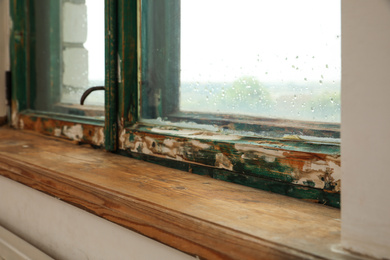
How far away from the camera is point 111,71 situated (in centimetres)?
108

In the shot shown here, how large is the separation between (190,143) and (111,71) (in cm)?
33

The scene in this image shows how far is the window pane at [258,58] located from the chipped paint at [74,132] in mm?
333

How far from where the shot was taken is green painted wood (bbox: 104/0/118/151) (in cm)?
108

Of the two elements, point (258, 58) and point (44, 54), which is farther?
point (44, 54)

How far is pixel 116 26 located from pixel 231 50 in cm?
35

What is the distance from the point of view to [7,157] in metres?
1.05

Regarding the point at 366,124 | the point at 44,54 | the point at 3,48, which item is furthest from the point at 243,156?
the point at 3,48

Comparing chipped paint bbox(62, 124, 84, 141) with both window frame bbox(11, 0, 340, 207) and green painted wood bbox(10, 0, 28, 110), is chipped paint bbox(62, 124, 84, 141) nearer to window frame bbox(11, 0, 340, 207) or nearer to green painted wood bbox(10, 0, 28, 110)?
window frame bbox(11, 0, 340, 207)

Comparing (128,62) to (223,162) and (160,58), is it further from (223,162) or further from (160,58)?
(223,162)

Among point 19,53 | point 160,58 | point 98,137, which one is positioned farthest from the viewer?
point 19,53

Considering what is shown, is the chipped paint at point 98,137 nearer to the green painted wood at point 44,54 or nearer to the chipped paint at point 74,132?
the chipped paint at point 74,132

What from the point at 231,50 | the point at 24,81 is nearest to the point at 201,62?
the point at 231,50

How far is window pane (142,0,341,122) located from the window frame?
1.8 inches

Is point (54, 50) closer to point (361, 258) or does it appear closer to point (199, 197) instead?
point (199, 197)
